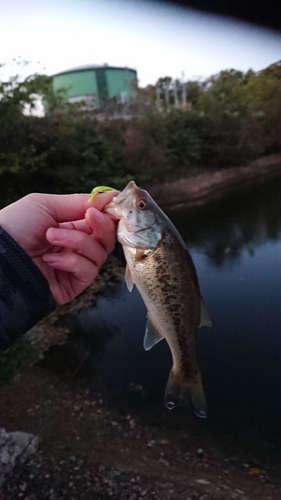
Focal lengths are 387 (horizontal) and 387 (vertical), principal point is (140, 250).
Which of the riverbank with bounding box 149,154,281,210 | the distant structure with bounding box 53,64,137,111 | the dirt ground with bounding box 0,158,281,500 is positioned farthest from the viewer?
the riverbank with bounding box 149,154,281,210

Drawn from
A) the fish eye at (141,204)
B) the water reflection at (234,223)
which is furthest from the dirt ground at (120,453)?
the water reflection at (234,223)

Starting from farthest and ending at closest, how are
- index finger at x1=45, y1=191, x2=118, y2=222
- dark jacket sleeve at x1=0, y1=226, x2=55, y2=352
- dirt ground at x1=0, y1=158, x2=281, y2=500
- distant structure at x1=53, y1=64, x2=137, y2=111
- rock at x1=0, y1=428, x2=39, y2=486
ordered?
distant structure at x1=53, y1=64, x2=137, y2=111 → rock at x1=0, y1=428, x2=39, y2=486 → dirt ground at x1=0, y1=158, x2=281, y2=500 → index finger at x1=45, y1=191, x2=118, y2=222 → dark jacket sleeve at x1=0, y1=226, x2=55, y2=352

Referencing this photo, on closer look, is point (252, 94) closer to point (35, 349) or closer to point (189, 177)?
point (189, 177)

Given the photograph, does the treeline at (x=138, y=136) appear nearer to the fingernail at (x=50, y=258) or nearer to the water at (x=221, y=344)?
the water at (x=221, y=344)

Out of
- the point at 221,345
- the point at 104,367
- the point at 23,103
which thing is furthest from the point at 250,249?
the point at 23,103

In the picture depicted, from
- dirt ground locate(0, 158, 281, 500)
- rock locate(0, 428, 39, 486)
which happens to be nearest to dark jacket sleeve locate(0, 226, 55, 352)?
dirt ground locate(0, 158, 281, 500)

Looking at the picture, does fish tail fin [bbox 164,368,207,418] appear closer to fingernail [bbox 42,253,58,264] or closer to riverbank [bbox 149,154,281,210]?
fingernail [bbox 42,253,58,264]

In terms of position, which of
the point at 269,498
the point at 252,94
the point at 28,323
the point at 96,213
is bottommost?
the point at 269,498
